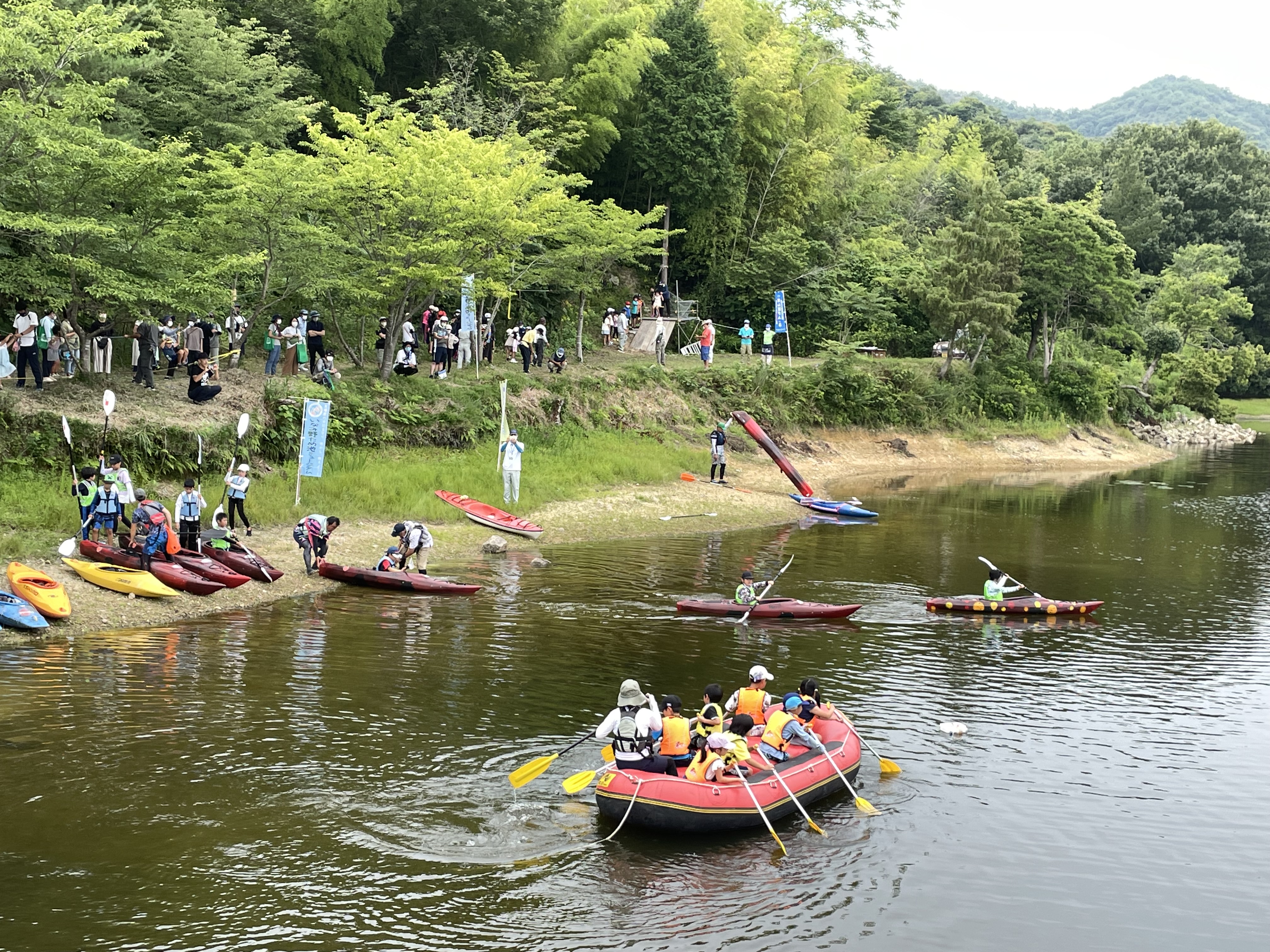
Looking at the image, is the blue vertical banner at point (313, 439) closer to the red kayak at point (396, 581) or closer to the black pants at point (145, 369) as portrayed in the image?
the red kayak at point (396, 581)

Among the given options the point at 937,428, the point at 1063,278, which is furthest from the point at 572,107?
the point at 1063,278

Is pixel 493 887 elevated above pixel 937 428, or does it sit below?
below

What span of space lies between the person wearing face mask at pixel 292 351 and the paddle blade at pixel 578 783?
2262 cm

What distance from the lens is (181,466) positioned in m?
28.5

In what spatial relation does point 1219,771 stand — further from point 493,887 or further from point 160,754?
point 160,754

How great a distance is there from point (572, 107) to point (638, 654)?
→ 32.0m

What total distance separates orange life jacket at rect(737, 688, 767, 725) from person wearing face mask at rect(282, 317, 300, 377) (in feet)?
73.3

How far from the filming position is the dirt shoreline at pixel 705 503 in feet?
74.9

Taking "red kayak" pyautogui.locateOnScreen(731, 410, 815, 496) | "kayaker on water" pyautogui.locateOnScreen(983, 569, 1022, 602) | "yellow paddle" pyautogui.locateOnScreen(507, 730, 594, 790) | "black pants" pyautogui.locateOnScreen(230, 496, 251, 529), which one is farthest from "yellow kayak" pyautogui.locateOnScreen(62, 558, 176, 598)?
"red kayak" pyautogui.locateOnScreen(731, 410, 815, 496)

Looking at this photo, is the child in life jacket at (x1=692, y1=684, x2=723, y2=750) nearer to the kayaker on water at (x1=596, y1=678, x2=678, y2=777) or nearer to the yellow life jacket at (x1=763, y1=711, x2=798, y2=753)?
the kayaker on water at (x1=596, y1=678, x2=678, y2=777)

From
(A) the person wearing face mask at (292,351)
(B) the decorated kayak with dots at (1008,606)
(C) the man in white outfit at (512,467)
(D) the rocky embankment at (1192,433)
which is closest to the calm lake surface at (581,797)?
(B) the decorated kayak with dots at (1008,606)

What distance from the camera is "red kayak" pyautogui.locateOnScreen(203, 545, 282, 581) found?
24766mm

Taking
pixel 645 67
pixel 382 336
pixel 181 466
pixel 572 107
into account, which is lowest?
pixel 181 466

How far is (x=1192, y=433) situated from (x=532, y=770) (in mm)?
72979
